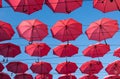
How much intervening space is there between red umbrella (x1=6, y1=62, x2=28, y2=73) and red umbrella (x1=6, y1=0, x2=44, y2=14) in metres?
6.79

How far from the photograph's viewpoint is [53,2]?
55.1 feet

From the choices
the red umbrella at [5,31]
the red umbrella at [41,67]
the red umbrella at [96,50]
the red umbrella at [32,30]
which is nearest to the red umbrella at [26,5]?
the red umbrella at [32,30]

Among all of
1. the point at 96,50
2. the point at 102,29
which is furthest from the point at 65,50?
the point at 102,29

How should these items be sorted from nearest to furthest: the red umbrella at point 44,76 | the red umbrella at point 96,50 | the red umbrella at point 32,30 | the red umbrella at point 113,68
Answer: the red umbrella at point 32,30 < the red umbrella at point 96,50 < the red umbrella at point 113,68 < the red umbrella at point 44,76

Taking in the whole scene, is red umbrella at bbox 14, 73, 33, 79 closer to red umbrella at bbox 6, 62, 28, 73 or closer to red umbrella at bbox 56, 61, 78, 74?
red umbrella at bbox 6, 62, 28, 73

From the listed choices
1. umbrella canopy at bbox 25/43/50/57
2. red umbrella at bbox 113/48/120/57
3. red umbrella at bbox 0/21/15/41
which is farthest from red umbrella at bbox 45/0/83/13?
red umbrella at bbox 113/48/120/57

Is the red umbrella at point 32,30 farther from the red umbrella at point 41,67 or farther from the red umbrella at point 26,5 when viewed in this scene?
the red umbrella at point 41,67

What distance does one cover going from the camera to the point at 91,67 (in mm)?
22969

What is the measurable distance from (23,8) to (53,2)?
1867 millimetres

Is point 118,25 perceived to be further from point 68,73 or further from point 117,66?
point 68,73

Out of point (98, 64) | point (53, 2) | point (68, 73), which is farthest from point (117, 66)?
point (53, 2)

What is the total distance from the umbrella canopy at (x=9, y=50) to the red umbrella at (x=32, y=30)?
6.76ft

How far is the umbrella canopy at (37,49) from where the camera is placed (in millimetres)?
20688

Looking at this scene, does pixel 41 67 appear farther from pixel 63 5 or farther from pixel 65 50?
pixel 63 5
